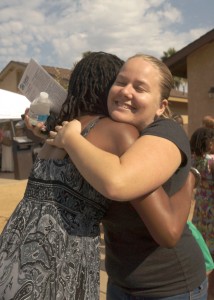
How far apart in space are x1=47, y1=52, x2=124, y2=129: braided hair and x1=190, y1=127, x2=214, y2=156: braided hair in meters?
2.41

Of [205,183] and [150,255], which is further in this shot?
[205,183]

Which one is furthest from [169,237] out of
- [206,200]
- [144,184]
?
[206,200]

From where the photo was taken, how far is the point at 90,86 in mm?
1475

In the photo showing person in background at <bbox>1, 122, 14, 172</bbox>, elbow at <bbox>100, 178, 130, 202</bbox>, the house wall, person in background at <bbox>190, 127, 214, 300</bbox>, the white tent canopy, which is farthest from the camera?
person in background at <bbox>1, 122, 14, 172</bbox>

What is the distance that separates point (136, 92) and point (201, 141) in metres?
2.51

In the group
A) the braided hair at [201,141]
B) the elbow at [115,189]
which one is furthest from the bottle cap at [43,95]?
the braided hair at [201,141]

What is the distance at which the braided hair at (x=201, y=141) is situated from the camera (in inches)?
150

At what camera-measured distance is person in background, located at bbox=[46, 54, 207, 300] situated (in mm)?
1225

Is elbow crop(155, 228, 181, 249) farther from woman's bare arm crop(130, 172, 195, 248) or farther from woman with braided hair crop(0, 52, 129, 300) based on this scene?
woman with braided hair crop(0, 52, 129, 300)

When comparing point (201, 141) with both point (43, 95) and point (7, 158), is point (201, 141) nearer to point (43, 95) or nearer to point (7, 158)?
point (43, 95)

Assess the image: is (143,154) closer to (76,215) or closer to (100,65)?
(76,215)

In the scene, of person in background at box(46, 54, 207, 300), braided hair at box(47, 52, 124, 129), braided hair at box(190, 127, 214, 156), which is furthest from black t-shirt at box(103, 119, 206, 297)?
braided hair at box(190, 127, 214, 156)

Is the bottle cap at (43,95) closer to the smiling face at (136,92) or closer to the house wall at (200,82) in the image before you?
the smiling face at (136,92)

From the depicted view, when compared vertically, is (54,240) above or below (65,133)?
below
